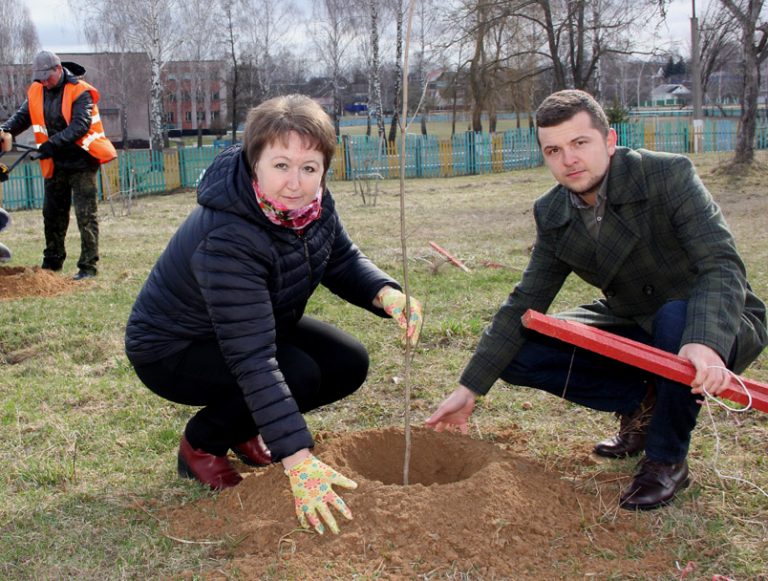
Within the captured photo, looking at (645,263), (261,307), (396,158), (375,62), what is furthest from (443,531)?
(375,62)

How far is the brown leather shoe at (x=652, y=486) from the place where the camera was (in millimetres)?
2521

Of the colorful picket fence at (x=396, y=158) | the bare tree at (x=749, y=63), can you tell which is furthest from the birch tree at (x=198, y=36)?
the bare tree at (x=749, y=63)

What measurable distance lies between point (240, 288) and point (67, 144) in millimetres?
5098

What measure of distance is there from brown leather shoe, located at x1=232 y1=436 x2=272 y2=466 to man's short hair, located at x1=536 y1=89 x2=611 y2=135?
1.54 meters

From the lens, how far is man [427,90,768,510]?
2.48 m

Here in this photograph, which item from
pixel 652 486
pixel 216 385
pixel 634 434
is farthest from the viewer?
pixel 634 434

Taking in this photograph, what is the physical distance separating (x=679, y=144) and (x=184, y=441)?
2534 cm

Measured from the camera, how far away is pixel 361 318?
524 cm

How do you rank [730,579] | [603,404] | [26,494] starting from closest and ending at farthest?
[730,579] → [26,494] → [603,404]

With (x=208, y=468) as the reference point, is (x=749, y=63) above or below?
above

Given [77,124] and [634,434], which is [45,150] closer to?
[77,124]

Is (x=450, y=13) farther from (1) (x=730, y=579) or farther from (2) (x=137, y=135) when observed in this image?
(2) (x=137, y=135)

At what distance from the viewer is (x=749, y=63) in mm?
15164

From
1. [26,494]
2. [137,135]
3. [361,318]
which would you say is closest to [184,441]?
[26,494]
